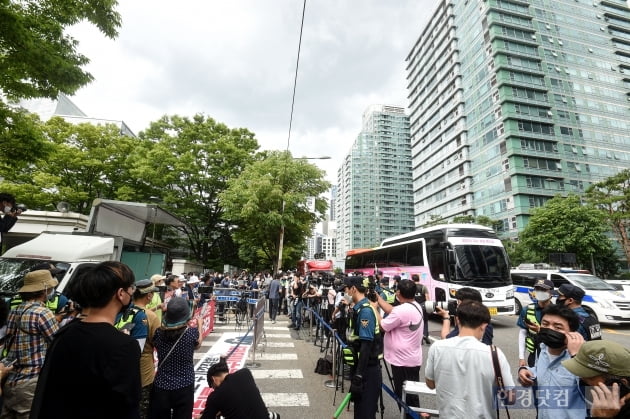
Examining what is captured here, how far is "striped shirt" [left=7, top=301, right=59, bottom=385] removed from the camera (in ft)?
9.43

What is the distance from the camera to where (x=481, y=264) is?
435 inches

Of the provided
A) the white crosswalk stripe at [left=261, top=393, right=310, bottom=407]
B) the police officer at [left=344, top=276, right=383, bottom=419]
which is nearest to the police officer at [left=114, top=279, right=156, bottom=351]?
the police officer at [left=344, top=276, right=383, bottom=419]

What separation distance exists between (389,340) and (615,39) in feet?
284

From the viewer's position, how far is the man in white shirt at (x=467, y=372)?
7.46ft

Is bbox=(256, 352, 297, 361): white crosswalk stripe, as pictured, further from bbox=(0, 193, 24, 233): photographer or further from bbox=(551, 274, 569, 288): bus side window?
bbox=(551, 274, 569, 288): bus side window

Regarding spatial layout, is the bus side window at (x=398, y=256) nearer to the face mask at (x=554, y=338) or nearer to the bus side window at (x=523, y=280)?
the bus side window at (x=523, y=280)

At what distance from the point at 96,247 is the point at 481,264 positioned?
523 inches

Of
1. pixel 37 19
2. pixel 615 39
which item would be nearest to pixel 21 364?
pixel 37 19

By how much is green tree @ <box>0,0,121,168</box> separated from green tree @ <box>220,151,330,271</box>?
13044 millimetres

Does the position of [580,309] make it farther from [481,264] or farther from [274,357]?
[481,264]

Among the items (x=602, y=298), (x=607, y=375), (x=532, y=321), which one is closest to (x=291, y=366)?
(x=532, y=321)

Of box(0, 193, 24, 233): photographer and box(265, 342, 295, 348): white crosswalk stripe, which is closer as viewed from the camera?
box(0, 193, 24, 233): photographer

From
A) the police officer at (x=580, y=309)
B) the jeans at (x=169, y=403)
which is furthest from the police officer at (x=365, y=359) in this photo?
the police officer at (x=580, y=309)

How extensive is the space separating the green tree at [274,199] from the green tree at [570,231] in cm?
2528
